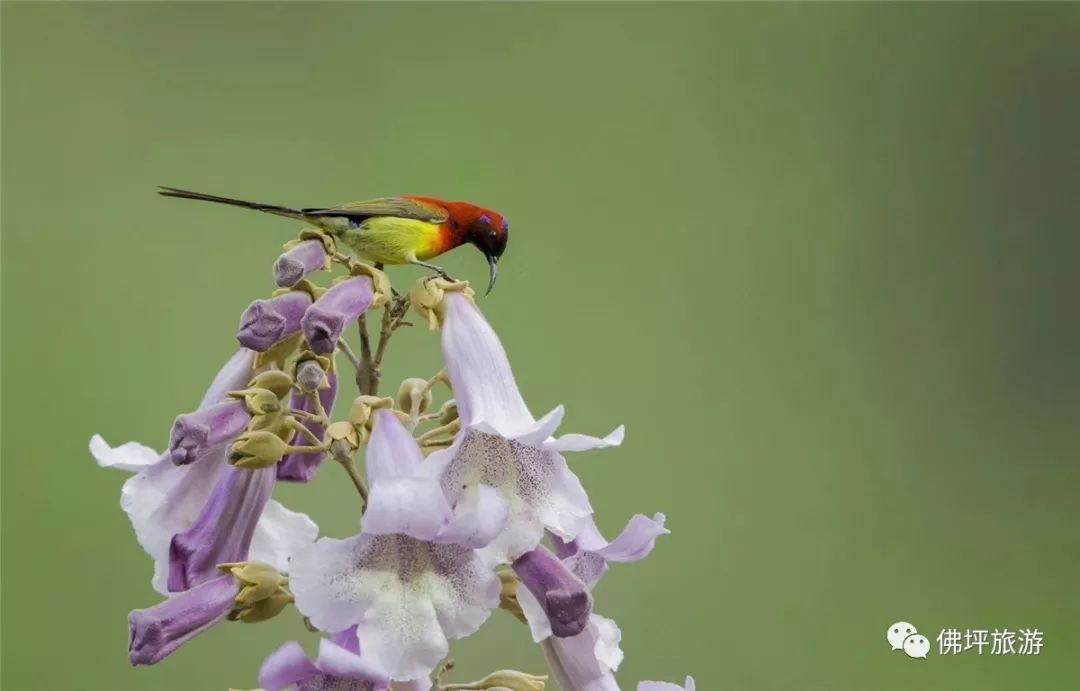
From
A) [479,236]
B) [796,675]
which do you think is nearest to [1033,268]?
[796,675]

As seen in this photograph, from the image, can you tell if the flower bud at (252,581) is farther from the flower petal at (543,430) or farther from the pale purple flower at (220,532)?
the flower petal at (543,430)

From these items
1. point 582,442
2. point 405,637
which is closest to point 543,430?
point 582,442

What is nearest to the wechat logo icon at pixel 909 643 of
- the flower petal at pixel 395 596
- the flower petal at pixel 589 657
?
the flower petal at pixel 589 657

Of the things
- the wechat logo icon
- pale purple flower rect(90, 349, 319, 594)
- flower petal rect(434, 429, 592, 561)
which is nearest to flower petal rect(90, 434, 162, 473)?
pale purple flower rect(90, 349, 319, 594)

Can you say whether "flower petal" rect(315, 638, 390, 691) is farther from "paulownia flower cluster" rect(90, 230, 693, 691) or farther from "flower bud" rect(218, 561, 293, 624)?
"flower bud" rect(218, 561, 293, 624)

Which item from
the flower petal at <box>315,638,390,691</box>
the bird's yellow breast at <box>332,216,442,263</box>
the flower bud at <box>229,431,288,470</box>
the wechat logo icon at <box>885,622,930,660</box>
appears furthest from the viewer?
the wechat logo icon at <box>885,622,930,660</box>

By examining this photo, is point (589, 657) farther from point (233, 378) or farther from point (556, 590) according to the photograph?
point (233, 378)

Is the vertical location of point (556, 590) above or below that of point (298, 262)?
below
